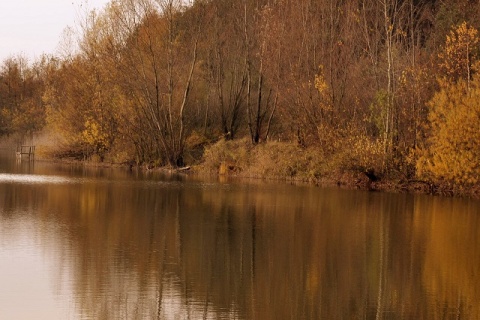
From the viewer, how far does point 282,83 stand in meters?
45.1

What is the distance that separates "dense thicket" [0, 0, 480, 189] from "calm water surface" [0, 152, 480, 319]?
18.2 ft

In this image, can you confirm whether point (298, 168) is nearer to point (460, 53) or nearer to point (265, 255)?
point (460, 53)

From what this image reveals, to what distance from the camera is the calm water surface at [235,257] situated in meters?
13.6

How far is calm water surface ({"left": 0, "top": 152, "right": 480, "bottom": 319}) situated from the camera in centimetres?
1358

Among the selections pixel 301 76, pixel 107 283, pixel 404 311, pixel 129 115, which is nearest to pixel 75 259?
pixel 107 283

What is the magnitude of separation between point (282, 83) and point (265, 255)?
1080 inches

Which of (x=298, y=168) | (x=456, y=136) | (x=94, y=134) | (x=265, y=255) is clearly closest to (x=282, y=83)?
(x=298, y=168)

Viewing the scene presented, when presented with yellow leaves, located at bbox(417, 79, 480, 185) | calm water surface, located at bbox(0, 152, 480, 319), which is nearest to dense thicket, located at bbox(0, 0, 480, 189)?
yellow leaves, located at bbox(417, 79, 480, 185)

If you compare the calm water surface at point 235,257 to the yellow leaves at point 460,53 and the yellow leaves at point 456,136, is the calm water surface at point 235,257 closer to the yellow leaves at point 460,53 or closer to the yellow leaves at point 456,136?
the yellow leaves at point 456,136

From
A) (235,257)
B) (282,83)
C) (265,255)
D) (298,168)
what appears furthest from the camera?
(282,83)

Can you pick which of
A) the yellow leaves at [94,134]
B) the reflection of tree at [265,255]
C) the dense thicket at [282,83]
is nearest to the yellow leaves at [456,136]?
the dense thicket at [282,83]

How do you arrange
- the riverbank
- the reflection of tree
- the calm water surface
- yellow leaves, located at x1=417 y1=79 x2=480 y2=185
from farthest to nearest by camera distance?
the riverbank < yellow leaves, located at x1=417 y1=79 x2=480 y2=185 < the reflection of tree < the calm water surface

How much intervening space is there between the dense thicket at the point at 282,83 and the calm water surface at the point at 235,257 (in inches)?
218

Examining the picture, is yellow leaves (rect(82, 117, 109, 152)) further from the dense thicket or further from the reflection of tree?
the reflection of tree
